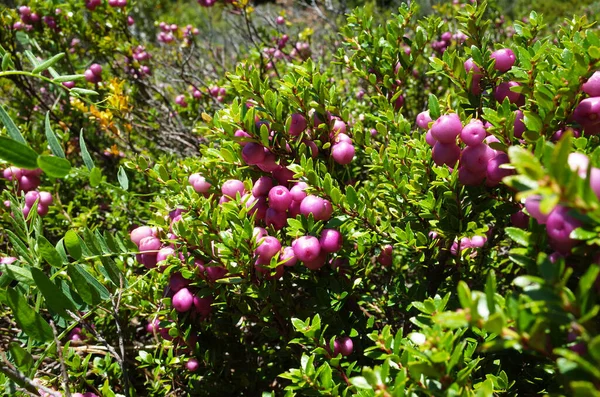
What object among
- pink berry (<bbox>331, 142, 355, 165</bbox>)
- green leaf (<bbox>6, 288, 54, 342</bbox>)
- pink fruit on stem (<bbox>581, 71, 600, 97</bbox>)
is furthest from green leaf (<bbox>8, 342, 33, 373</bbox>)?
pink fruit on stem (<bbox>581, 71, 600, 97</bbox>)

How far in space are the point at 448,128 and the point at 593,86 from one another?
345 millimetres

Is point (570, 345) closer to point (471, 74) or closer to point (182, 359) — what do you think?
point (471, 74)

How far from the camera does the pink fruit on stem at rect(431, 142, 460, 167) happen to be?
1184mm

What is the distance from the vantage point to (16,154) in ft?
2.65

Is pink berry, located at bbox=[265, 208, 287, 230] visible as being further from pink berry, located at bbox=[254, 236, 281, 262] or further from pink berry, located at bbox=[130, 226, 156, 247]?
pink berry, located at bbox=[130, 226, 156, 247]

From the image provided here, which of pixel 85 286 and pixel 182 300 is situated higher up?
pixel 85 286

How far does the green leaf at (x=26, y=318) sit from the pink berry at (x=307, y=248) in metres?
0.65

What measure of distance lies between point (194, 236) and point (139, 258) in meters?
0.38

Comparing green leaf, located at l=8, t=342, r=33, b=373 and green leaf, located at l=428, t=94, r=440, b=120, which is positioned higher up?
green leaf, located at l=428, t=94, r=440, b=120

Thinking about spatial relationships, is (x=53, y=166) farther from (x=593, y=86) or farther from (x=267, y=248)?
(x=593, y=86)

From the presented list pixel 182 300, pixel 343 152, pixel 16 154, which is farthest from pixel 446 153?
pixel 16 154

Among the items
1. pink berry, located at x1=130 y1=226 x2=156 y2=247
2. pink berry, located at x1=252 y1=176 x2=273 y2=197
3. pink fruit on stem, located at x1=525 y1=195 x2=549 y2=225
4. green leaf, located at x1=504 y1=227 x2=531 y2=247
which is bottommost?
pink berry, located at x1=130 y1=226 x2=156 y2=247

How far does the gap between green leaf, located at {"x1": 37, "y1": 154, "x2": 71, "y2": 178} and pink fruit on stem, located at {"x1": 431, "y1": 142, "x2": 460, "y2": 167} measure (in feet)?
3.02

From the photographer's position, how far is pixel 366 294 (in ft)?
5.10
